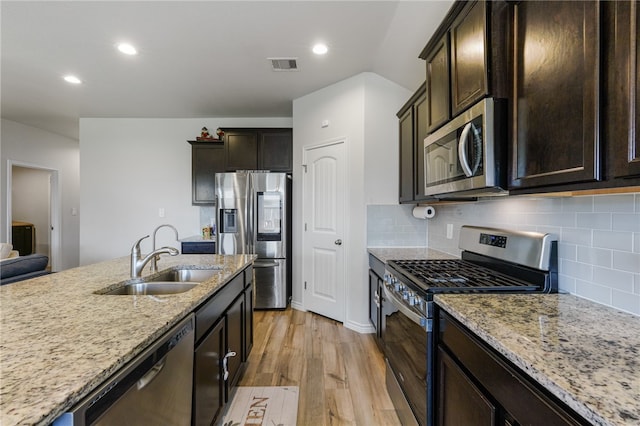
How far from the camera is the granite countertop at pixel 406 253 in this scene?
94.9 inches

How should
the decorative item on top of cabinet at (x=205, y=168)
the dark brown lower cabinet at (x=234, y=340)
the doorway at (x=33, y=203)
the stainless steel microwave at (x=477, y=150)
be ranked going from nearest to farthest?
the stainless steel microwave at (x=477, y=150), the dark brown lower cabinet at (x=234, y=340), the decorative item on top of cabinet at (x=205, y=168), the doorway at (x=33, y=203)

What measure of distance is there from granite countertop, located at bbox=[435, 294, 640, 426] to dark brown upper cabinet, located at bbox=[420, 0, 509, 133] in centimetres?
85

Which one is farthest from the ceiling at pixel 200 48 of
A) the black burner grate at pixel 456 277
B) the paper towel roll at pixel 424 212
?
the black burner grate at pixel 456 277

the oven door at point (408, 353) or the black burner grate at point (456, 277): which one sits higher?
the black burner grate at point (456, 277)

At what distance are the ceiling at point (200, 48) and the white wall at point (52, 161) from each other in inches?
50.1

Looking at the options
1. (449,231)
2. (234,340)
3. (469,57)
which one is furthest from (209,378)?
(449,231)

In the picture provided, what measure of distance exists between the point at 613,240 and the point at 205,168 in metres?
4.28

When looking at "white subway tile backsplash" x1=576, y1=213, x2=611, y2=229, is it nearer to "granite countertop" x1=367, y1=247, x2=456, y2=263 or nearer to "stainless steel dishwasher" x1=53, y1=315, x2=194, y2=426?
"granite countertop" x1=367, y1=247, x2=456, y2=263

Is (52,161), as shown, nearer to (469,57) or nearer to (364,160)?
(364,160)

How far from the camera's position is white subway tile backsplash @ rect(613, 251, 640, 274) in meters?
1.02

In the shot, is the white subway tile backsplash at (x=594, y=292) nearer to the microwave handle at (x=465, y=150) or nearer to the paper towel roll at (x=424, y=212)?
the microwave handle at (x=465, y=150)

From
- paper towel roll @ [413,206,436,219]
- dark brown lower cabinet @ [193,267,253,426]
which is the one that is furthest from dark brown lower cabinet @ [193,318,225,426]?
paper towel roll @ [413,206,436,219]

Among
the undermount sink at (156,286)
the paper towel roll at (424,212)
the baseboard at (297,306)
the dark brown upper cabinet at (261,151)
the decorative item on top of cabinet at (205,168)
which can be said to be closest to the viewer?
the undermount sink at (156,286)

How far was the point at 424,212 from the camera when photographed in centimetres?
271
